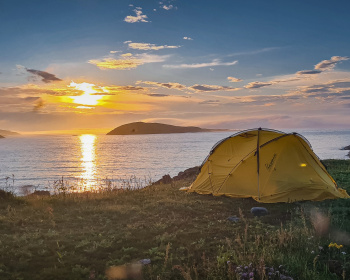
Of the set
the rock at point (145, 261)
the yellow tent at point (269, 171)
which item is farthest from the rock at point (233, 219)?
the rock at point (145, 261)

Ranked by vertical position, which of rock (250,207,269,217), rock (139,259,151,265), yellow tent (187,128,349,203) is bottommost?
rock (139,259,151,265)

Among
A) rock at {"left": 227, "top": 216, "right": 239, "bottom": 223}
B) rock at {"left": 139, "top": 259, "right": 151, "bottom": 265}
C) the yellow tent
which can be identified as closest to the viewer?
rock at {"left": 139, "top": 259, "right": 151, "bottom": 265}

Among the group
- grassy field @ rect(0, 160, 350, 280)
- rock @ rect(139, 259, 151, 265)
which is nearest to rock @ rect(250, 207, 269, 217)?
grassy field @ rect(0, 160, 350, 280)

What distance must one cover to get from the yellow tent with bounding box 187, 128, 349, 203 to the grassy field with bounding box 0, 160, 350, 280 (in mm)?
702

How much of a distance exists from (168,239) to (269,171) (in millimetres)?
7281

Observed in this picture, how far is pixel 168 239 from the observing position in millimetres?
8812

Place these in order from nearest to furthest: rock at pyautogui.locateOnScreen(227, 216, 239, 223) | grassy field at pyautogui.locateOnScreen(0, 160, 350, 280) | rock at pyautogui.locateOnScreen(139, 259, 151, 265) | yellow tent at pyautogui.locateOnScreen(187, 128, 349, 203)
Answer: grassy field at pyautogui.locateOnScreen(0, 160, 350, 280)
rock at pyautogui.locateOnScreen(139, 259, 151, 265)
rock at pyautogui.locateOnScreen(227, 216, 239, 223)
yellow tent at pyautogui.locateOnScreen(187, 128, 349, 203)

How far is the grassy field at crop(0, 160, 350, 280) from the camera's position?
651cm

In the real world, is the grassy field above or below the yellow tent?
below

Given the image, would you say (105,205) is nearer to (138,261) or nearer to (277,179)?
(138,261)

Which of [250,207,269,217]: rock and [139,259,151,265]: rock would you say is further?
[250,207,269,217]: rock

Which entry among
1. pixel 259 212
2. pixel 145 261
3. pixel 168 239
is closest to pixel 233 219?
pixel 259 212

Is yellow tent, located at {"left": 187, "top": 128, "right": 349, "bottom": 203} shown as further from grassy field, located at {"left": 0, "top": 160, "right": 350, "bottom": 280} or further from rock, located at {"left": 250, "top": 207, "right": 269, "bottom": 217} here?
rock, located at {"left": 250, "top": 207, "right": 269, "bottom": 217}

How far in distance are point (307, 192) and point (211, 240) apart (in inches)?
279
